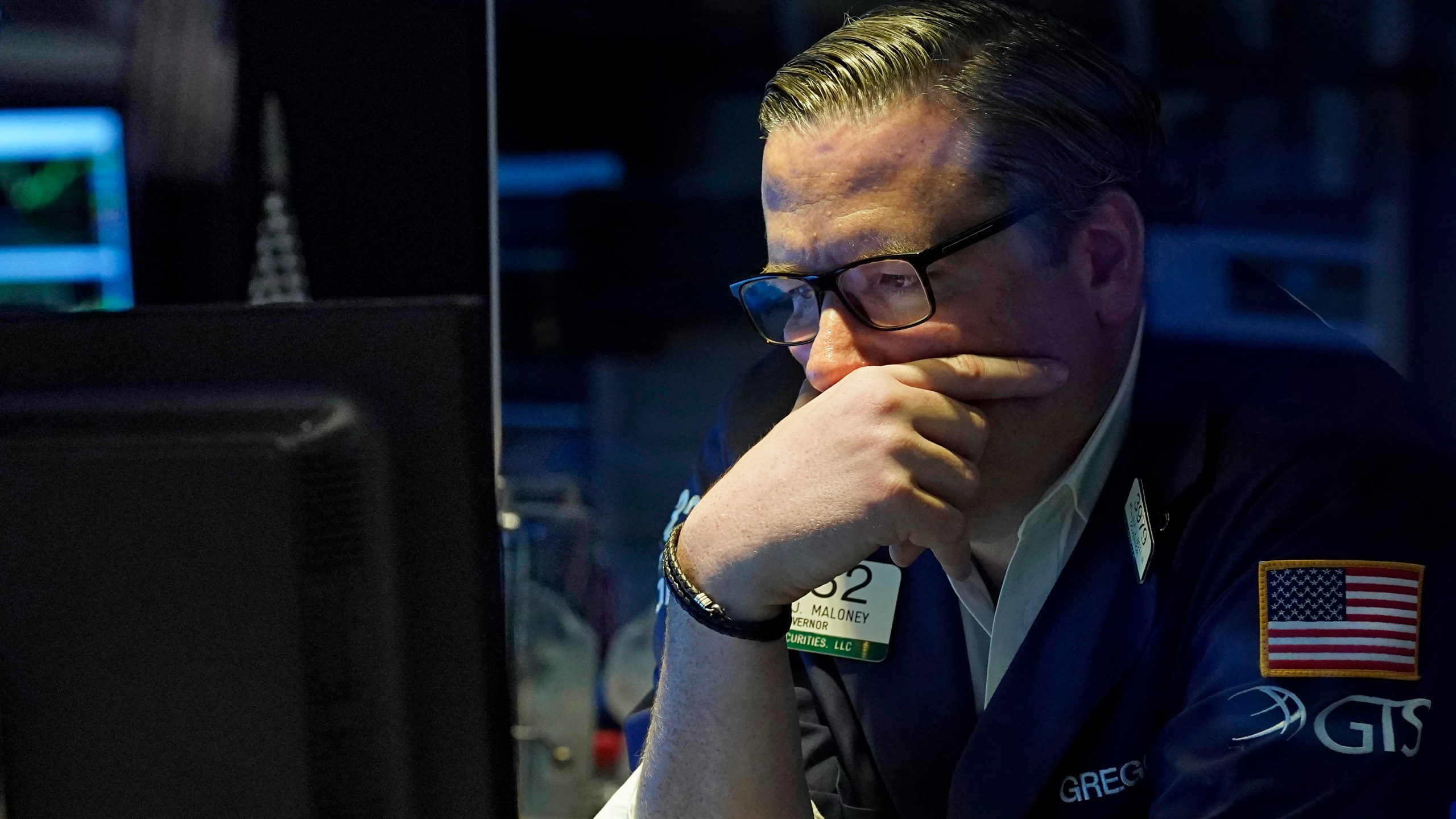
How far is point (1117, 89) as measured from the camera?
1.20 meters

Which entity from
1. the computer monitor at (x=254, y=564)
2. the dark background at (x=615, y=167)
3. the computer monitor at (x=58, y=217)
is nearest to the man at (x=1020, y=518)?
the dark background at (x=615, y=167)

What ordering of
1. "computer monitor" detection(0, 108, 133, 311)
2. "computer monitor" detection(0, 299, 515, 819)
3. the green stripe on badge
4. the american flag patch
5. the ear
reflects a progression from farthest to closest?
"computer monitor" detection(0, 108, 133, 311) → the green stripe on badge → the ear → the american flag patch → "computer monitor" detection(0, 299, 515, 819)

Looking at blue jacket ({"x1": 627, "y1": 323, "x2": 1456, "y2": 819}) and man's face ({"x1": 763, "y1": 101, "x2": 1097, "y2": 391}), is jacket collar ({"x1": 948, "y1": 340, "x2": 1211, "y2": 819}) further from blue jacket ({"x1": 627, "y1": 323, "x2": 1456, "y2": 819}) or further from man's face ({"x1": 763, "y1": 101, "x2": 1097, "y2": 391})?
man's face ({"x1": 763, "y1": 101, "x2": 1097, "y2": 391})

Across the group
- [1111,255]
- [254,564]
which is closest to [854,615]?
[1111,255]

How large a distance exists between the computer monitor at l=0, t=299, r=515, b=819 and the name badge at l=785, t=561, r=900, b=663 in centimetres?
61

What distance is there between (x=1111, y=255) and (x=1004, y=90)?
19 cm

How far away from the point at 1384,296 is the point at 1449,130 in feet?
0.53

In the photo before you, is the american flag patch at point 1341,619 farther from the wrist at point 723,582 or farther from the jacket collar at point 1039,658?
the wrist at point 723,582

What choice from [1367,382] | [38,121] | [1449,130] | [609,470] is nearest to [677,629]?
[1367,382]

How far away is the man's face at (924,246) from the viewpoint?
3.60 ft

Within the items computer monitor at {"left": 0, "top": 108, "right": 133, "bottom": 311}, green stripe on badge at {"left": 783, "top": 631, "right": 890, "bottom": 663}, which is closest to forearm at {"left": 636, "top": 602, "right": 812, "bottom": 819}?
green stripe on badge at {"left": 783, "top": 631, "right": 890, "bottom": 663}

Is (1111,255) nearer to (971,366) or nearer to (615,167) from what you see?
(971,366)

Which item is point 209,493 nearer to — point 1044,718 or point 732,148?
point 1044,718

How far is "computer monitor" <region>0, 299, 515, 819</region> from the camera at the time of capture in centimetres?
67
